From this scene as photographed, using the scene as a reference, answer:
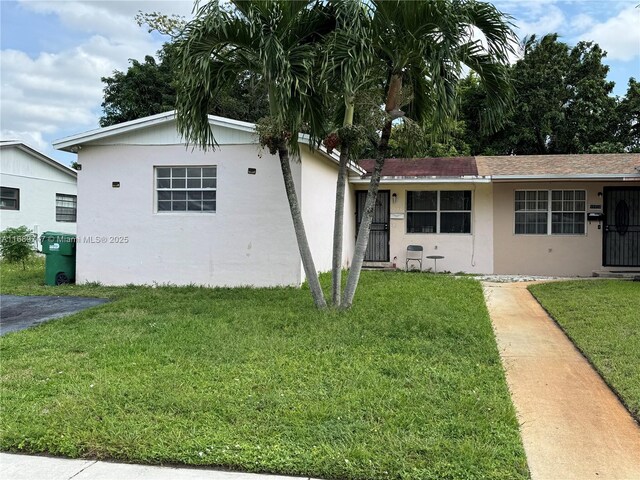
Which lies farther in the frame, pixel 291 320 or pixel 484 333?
pixel 291 320

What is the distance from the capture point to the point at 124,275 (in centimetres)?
1091

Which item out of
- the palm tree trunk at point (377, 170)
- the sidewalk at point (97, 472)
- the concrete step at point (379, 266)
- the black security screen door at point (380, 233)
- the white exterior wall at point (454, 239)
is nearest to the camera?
the sidewalk at point (97, 472)

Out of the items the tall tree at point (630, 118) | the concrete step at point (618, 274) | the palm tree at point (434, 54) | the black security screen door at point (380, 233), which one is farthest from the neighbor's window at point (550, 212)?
the tall tree at point (630, 118)

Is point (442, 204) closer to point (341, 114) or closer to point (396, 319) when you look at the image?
point (341, 114)

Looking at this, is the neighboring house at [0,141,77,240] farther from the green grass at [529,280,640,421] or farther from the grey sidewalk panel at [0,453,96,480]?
the green grass at [529,280,640,421]

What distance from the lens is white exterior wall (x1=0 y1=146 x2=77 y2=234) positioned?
18688 millimetres

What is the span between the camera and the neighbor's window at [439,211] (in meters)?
13.5

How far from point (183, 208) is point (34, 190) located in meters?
12.9

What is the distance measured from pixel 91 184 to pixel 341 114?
6195 mm

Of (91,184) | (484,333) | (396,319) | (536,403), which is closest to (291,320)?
(396,319)

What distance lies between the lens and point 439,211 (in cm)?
1362

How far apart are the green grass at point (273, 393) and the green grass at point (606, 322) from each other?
1079 millimetres

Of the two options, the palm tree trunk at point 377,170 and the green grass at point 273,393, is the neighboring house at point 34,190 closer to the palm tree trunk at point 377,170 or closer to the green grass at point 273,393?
the green grass at point 273,393

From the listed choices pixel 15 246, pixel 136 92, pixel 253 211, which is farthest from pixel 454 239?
pixel 136 92
